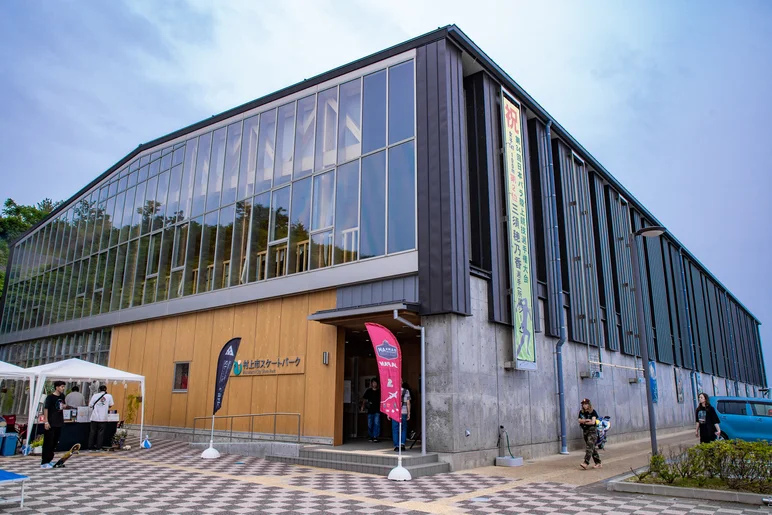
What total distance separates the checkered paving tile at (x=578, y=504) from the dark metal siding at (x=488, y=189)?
601 centimetres

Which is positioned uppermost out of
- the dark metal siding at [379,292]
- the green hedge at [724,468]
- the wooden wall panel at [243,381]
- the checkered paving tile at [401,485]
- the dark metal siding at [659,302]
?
the dark metal siding at [659,302]

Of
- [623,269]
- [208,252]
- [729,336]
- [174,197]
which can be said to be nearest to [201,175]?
[174,197]

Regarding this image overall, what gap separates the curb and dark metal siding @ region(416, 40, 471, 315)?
5.24 metres

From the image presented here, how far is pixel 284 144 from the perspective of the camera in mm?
19203

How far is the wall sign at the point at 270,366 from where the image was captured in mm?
16453

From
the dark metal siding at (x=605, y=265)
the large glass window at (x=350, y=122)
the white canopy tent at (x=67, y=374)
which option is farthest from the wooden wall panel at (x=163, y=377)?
the dark metal siding at (x=605, y=265)

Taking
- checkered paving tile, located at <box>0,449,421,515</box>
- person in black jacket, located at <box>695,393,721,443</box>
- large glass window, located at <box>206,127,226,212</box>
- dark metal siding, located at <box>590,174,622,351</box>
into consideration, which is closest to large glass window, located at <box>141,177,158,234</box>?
large glass window, located at <box>206,127,226,212</box>

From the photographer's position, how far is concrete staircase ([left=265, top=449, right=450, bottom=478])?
12164mm

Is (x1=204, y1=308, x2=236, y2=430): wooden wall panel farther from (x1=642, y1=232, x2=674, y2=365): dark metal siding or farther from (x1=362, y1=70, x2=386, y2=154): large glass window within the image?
(x1=642, y1=232, x2=674, y2=365): dark metal siding

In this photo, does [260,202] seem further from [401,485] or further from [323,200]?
[401,485]

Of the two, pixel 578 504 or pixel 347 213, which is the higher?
pixel 347 213

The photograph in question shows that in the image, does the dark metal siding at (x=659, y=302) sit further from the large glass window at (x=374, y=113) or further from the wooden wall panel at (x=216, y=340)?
the wooden wall panel at (x=216, y=340)

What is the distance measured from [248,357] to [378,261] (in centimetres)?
617

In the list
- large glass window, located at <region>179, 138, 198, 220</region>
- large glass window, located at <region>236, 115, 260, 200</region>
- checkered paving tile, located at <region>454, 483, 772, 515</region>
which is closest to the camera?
checkered paving tile, located at <region>454, 483, 772, 515</region>
